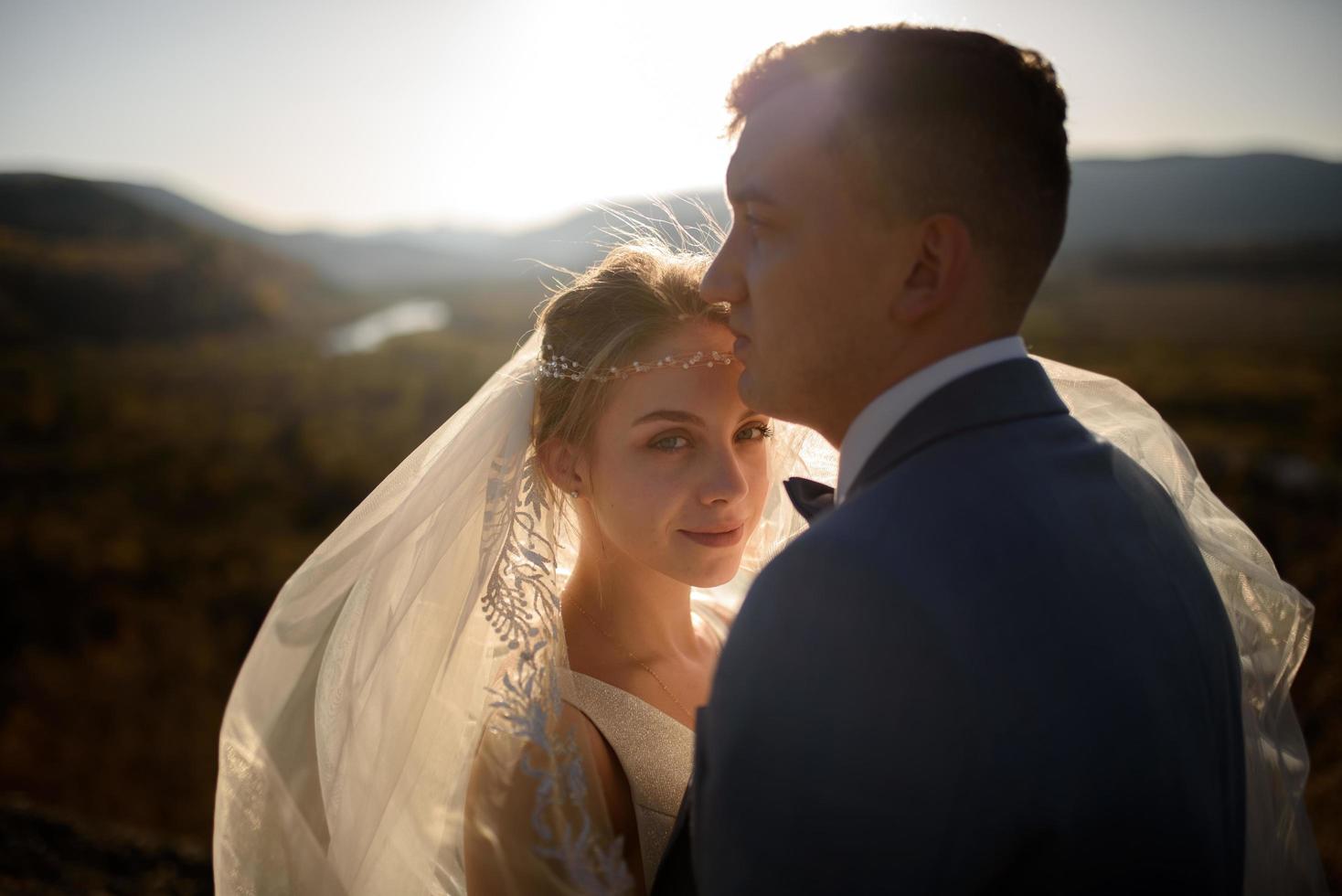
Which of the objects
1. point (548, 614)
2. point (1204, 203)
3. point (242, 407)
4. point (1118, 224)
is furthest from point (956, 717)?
point (1118, 224)

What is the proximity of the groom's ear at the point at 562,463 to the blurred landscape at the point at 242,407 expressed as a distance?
2.88ft

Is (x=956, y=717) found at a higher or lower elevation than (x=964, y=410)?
lower

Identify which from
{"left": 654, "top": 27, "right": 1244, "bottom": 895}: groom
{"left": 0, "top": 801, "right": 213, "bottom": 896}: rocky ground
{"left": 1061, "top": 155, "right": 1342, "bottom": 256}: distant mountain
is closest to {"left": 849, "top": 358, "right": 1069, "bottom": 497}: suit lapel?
{"left": 654, "top": 27, "right": 1244, "bottom": 895}: groom

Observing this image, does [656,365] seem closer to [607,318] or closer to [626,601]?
[607,318]

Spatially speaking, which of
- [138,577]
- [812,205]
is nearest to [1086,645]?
[812,205]

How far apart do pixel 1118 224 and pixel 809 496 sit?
11.8 metres

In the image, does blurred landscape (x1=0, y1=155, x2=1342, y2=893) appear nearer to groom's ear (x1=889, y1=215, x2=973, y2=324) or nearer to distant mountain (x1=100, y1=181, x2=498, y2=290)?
distant mountain (x1=100, y1=181, x2=498, y2=290)

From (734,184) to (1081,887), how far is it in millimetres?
1197

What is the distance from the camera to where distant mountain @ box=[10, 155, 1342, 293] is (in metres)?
8.54

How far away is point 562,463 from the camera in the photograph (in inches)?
84.5

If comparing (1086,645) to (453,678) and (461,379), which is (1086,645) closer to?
(453,678)

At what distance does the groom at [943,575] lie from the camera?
1.08 metres

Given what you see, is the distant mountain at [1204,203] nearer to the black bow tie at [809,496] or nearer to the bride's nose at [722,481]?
the bride's nose at [722,481]

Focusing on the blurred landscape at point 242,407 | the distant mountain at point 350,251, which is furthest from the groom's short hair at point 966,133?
the distant mountain at point 350,251
